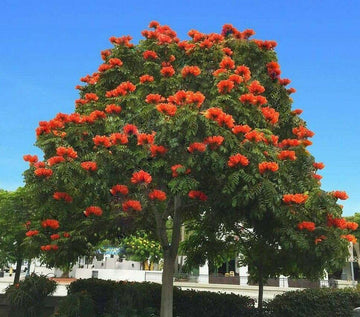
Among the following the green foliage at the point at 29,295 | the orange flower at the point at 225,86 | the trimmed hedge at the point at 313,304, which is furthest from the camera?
the green foliage at the point at 29,295

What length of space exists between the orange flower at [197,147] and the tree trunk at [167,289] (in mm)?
3999

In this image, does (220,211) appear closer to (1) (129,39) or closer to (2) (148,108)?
(2) (148,108)

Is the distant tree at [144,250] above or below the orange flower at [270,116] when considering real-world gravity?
below

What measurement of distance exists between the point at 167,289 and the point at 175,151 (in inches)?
157

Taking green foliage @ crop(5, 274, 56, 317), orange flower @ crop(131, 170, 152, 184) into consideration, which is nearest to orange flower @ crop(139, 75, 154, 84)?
orange flower @ crop(131, 170, 152, 184)

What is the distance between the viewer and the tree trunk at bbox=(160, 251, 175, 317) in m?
9.80

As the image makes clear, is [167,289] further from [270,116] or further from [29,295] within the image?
[29,295]

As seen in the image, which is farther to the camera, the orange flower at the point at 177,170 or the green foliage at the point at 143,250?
the green foliage at the point at 143,250

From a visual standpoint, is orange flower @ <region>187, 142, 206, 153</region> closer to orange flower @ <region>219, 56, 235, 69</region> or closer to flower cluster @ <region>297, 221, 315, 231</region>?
flower cluster @ <region>297, 221, 315, 231</region>

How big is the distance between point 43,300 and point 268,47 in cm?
993

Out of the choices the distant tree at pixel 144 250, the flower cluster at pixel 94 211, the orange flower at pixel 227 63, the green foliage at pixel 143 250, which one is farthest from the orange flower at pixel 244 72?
the green foliage at pixel 143 250

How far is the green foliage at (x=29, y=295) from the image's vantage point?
1221 cm

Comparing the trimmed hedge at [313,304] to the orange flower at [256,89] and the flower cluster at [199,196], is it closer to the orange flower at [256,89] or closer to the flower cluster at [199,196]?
the flower cluster at [199,196]

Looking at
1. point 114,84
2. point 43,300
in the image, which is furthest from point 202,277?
point 114,84
